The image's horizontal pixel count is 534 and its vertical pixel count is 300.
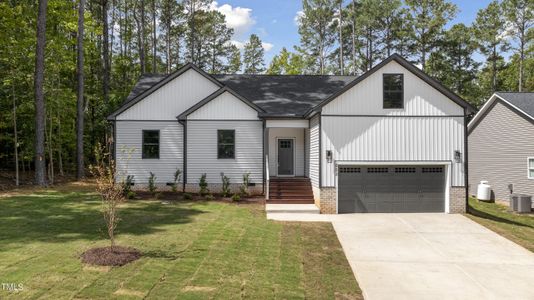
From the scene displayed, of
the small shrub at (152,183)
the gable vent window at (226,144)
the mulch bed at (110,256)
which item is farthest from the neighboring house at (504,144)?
the mulch bed at (110,256)

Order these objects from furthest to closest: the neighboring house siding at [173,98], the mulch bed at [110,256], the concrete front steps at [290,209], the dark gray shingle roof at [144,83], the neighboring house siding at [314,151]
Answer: the dark gray shingle roof at [144,83]
the neighboring house siding at [173,98]
the neighboring house siding at [314,151]
the concrete front steps at [290,209]
the mulch bed at [110,256]

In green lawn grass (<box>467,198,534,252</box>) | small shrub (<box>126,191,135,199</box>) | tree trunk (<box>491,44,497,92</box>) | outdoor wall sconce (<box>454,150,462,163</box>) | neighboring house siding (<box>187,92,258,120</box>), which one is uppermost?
tree trunk (<box>491,44,497,92</box>)

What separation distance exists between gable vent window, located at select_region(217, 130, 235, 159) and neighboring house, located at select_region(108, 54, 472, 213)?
5 centimetres

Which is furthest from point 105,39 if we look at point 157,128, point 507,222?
point 507,222

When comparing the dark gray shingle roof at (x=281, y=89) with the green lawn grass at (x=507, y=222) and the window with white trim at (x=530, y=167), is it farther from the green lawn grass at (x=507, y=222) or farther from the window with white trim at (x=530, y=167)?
the window with white trim at (x=530, y=167)

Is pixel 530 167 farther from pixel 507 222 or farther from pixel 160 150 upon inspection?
pixel 160 150

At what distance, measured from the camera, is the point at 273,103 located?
64.0 feet

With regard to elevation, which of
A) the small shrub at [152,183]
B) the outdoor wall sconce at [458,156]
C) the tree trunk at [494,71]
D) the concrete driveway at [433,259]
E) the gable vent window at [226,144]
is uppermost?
the tree trunk at [494,71]

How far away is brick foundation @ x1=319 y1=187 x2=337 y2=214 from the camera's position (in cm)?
1498

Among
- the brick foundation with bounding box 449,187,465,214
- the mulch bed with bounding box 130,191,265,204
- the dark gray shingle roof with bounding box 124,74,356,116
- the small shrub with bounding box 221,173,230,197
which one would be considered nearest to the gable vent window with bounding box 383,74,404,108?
the brick foundation with bounding box 449,187,465,214

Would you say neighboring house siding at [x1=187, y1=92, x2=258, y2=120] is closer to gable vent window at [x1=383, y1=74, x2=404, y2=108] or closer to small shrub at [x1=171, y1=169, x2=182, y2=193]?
small shrub at [x1=171, y1=169, x2=182, y2=193]

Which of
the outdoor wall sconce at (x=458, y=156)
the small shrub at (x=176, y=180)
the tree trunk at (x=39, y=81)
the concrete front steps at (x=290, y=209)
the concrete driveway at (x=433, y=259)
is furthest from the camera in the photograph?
the tree trunk at (x=39, y=81)

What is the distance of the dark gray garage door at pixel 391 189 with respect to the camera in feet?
50.2

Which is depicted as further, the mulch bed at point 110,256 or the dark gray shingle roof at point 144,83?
the dark gray shingle roof at point 144,83
